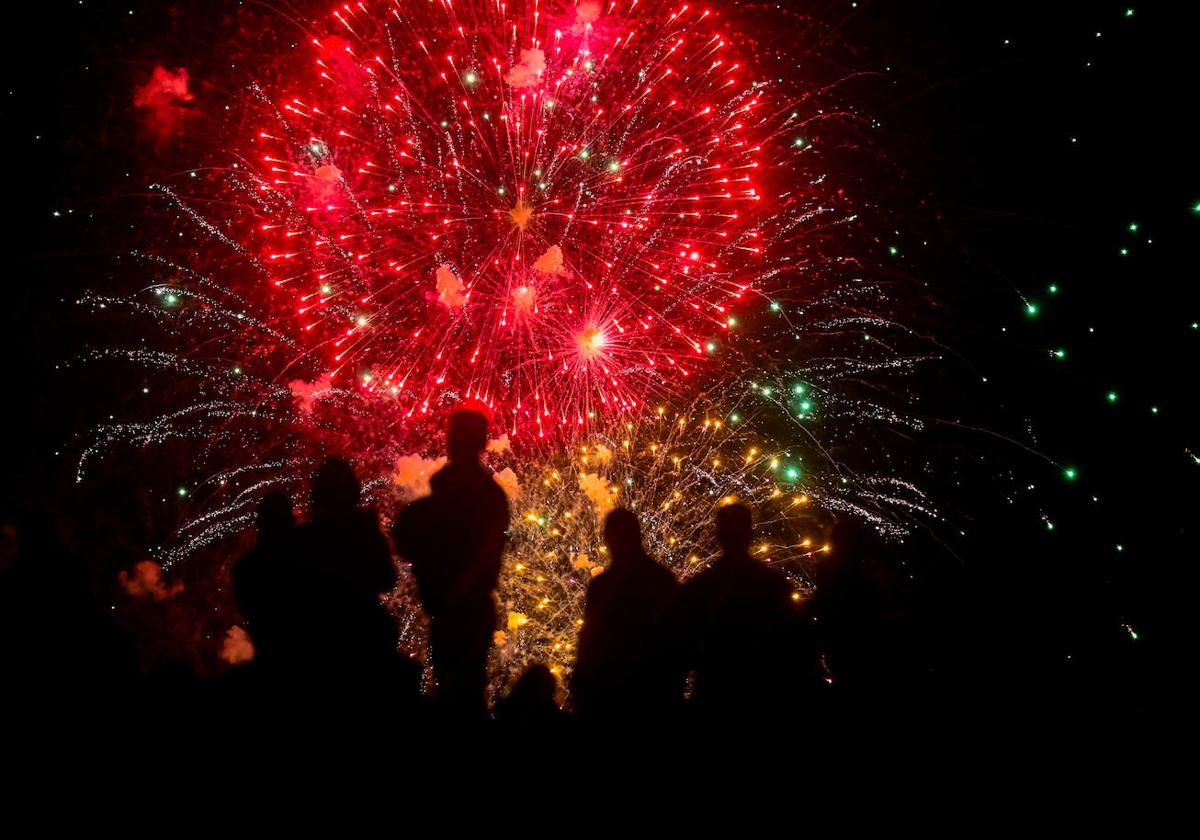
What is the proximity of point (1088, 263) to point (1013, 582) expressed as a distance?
324cm

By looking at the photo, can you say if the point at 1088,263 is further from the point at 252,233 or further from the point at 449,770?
the point at 252,233

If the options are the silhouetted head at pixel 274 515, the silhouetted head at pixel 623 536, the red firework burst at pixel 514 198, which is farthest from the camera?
the red firework burst at pixel 514 198

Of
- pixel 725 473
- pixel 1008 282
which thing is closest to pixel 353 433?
pixel 725 473

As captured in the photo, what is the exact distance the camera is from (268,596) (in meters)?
2.79

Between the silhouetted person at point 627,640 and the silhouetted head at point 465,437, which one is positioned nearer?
the silhouetted person at point 627,640

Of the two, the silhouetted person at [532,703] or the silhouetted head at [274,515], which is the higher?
the silhouetted head at [274,515]

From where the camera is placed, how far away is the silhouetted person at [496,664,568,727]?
2717 mm

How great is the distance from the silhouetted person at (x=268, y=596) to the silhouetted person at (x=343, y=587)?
1.7 inches

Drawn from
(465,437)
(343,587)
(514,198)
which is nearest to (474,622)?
(343,587)

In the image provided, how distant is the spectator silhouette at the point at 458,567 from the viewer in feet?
9.72

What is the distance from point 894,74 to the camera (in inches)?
265

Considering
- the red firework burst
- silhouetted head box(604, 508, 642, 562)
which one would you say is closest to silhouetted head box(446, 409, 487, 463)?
silhouetted head box(604, 508, 642, 562)

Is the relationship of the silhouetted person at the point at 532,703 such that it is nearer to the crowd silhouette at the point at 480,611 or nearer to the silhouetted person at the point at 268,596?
the crowd silhouette at the point at 480,611

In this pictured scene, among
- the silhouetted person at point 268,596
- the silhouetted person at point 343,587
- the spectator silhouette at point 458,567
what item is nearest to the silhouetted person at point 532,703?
the spectator silhouette at point 458,567
